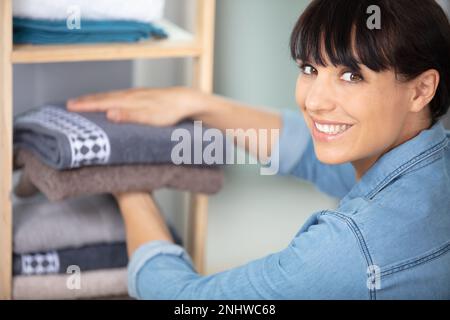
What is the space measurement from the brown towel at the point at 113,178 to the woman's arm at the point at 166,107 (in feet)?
0.25

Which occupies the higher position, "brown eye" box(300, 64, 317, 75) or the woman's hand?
"brown eye" box(300, 64, 317, 75)

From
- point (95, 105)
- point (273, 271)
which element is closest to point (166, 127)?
point (95, 105)

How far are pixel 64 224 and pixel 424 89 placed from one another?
0.62 metres

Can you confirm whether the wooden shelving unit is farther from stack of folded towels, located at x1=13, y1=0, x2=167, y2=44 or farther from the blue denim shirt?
the blue denim shirt

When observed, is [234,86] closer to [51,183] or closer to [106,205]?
[106,205]

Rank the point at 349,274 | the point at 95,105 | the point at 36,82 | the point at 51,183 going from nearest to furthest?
1. the point at 349,274
2. the point at 51,183
3. the point at 95,105
4. the point at 36,82

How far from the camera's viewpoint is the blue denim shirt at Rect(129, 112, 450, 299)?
3.34ft

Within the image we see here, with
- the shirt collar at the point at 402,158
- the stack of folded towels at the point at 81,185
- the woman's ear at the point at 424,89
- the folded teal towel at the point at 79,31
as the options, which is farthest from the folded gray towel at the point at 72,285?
the woman's ear at the point at 424,89

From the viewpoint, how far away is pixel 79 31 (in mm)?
1279

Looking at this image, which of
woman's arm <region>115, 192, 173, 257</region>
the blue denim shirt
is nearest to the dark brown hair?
the blue denim shirt

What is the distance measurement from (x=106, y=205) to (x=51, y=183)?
0.67 ft

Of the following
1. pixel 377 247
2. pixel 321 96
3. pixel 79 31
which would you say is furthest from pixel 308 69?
pixel 79 31

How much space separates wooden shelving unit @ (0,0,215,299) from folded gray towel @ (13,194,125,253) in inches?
1.9

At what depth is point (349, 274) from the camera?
102 centimetres
